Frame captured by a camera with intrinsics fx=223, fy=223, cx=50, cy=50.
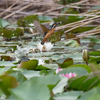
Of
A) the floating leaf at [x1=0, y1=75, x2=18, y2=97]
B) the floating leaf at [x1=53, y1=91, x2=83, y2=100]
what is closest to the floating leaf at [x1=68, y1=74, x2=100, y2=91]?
the floating leaf at [x1=53, y1=91, x2=83, y2=100]

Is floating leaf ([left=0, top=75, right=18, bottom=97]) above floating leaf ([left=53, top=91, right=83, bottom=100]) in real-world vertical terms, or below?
above

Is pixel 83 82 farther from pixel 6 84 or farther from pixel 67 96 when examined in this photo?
pixel 6 84

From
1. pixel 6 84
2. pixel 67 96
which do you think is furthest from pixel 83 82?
pixel 6 84

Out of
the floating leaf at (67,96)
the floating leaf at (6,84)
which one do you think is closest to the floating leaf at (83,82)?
the floating leaf at (67,96)

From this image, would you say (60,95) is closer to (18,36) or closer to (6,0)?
(18,36)

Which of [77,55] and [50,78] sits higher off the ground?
[50,78]

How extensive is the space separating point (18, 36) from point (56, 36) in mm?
506

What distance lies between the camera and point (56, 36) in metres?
2.10

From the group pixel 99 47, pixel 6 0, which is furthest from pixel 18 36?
pixel 6 0

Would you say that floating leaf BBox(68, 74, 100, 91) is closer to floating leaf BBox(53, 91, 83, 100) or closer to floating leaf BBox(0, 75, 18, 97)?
floating leaf BBox(53, 91, 83, 100)

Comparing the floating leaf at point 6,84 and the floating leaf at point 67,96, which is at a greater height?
the floating leaf at point 6,84

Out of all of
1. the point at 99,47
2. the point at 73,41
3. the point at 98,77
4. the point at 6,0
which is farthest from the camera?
the point at 6,0

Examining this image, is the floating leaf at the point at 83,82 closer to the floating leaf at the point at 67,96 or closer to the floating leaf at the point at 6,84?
the floating leaf at the point at 67,96

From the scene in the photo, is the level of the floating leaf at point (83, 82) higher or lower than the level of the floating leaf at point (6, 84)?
lower
